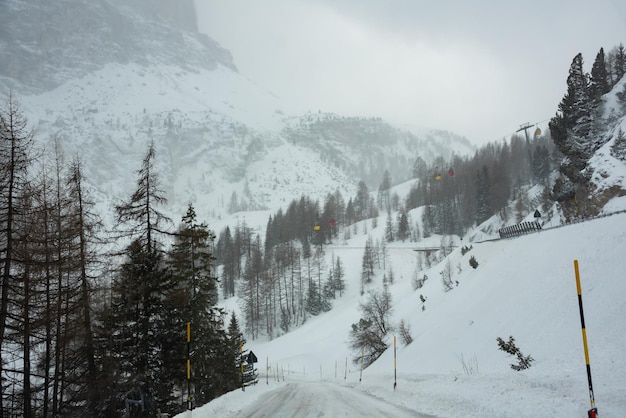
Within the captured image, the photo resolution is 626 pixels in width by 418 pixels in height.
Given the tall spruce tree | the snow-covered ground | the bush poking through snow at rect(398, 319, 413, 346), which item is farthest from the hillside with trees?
the bush poking through snow at rect(398, 319, 413, 346)

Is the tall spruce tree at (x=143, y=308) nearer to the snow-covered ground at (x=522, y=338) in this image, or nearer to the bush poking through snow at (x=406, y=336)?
the snow-covered ground at (x=522, y=338)

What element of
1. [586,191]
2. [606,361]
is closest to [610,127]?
[586,191]

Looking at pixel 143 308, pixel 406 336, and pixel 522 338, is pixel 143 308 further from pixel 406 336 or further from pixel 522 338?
pixel 406 336

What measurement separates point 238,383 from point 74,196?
17.1m

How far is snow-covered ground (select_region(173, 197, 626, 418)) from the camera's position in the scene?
852cm

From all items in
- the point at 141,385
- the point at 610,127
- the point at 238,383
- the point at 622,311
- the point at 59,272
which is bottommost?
the point at 238,383

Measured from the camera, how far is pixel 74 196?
1622 cm

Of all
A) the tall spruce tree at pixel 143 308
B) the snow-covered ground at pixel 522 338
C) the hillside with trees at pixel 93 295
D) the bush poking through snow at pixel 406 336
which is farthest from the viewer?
the bush poking through snow at pixel 406 336

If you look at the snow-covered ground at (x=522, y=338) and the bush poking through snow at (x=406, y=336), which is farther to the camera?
the bush poking through snow at (x=406, y=336)

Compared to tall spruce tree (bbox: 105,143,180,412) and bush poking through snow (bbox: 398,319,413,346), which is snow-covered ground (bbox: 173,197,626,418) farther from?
tall spruce tree (bbox: 105,143,180,412)

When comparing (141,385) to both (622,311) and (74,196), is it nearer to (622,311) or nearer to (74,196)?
(74,196)

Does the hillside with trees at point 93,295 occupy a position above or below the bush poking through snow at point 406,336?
above

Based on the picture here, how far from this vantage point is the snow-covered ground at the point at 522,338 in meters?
8.52

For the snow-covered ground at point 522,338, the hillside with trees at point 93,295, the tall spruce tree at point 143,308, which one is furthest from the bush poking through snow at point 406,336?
the tall spruce tree at point 143,308
